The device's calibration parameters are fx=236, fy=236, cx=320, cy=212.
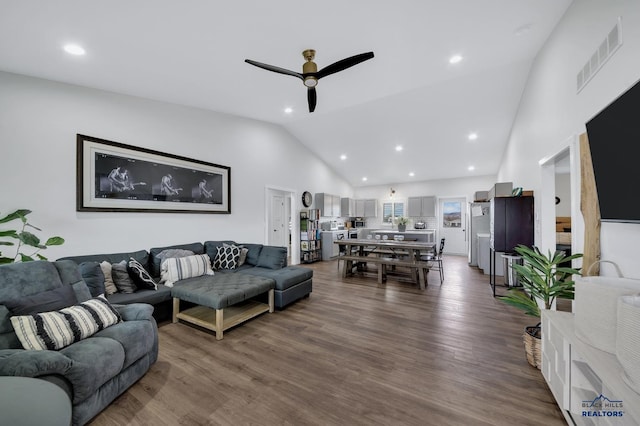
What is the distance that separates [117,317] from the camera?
1.94 metres

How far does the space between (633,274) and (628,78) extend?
4.01 feet

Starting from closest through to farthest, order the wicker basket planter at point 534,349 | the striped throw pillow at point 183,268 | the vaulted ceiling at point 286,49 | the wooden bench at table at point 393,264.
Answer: the wicker basket planter at point 534,349
the vaulted ceiling at point 286,49
the striped throw pillow at point 183,268
the wooden bench at table at point 393,264

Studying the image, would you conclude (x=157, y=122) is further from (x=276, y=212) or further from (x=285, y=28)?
(x=276, y=212)

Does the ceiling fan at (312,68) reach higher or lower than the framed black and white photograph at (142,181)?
higher

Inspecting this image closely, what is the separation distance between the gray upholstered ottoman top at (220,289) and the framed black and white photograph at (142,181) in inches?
53.4

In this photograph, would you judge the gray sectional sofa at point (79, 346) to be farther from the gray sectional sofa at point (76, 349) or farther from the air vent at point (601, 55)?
the air vent at point (601, 55)

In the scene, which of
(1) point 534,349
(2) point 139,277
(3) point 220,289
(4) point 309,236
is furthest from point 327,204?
(1) point 534,349

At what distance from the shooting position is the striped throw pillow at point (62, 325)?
149 centimetres

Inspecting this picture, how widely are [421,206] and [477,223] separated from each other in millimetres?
2580

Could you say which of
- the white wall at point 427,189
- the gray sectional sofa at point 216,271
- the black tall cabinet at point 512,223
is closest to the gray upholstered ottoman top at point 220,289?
the gray sectional sofa at point 216,271

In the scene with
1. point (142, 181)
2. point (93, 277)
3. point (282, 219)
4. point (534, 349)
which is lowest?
point (534, 349)

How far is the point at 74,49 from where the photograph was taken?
2.28 m

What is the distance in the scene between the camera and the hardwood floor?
1521 mm

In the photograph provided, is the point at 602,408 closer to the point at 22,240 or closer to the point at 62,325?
the point at 62,325
